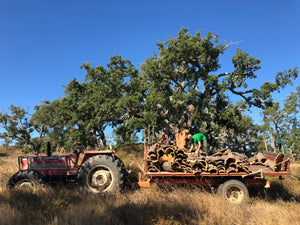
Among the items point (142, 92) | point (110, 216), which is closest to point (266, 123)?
point (142, 92)

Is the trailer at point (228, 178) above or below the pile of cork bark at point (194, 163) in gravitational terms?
below

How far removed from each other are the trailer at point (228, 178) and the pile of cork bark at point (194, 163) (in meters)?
0.09

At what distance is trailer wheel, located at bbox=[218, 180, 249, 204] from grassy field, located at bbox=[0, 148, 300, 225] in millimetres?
206

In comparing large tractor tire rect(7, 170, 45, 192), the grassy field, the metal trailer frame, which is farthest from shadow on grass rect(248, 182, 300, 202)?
large tractor tire rect(7, 170, 45, 192)

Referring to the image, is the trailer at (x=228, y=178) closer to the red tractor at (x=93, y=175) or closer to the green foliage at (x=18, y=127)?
the red tractor at (x=93, y=175)

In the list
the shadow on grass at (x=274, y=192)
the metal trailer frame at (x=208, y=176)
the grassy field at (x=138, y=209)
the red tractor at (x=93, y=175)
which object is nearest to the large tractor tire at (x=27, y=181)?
the red tractor at (x=93, y=175)

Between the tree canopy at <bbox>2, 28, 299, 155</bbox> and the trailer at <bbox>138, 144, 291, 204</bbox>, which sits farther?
the tree canopy at <bbox>2, 28, 299, 155</bbox>

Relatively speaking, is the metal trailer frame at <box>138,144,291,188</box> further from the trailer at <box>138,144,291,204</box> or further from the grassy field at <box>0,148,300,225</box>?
the grassy field at <box>0,148,300,225</box>

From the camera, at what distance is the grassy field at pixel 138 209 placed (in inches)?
163

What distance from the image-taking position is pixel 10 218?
402 centimetres

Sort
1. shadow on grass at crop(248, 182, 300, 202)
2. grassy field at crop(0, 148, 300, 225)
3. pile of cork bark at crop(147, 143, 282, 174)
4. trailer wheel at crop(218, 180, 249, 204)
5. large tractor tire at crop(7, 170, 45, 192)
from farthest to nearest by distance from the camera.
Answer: shadow on grass at crop(248, 182, 300, 202) < large tractor tire at crop(7, 170, 45, 192) < pile of cork bark at crop(147, 143, 282, 174) < trailer wheel at crop(218, 180, 249, 204) < grassy field at crop(0, 148, 300, 225)

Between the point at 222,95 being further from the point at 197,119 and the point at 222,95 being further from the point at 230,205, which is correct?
the point at 230,205

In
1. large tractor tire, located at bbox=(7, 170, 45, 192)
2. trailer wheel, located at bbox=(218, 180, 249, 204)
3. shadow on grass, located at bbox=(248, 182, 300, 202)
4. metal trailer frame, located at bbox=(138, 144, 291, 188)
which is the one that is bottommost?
shadow on grass, located at bbox=(248, 182, 300, 202)

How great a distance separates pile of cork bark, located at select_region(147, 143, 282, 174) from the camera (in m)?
5.54
